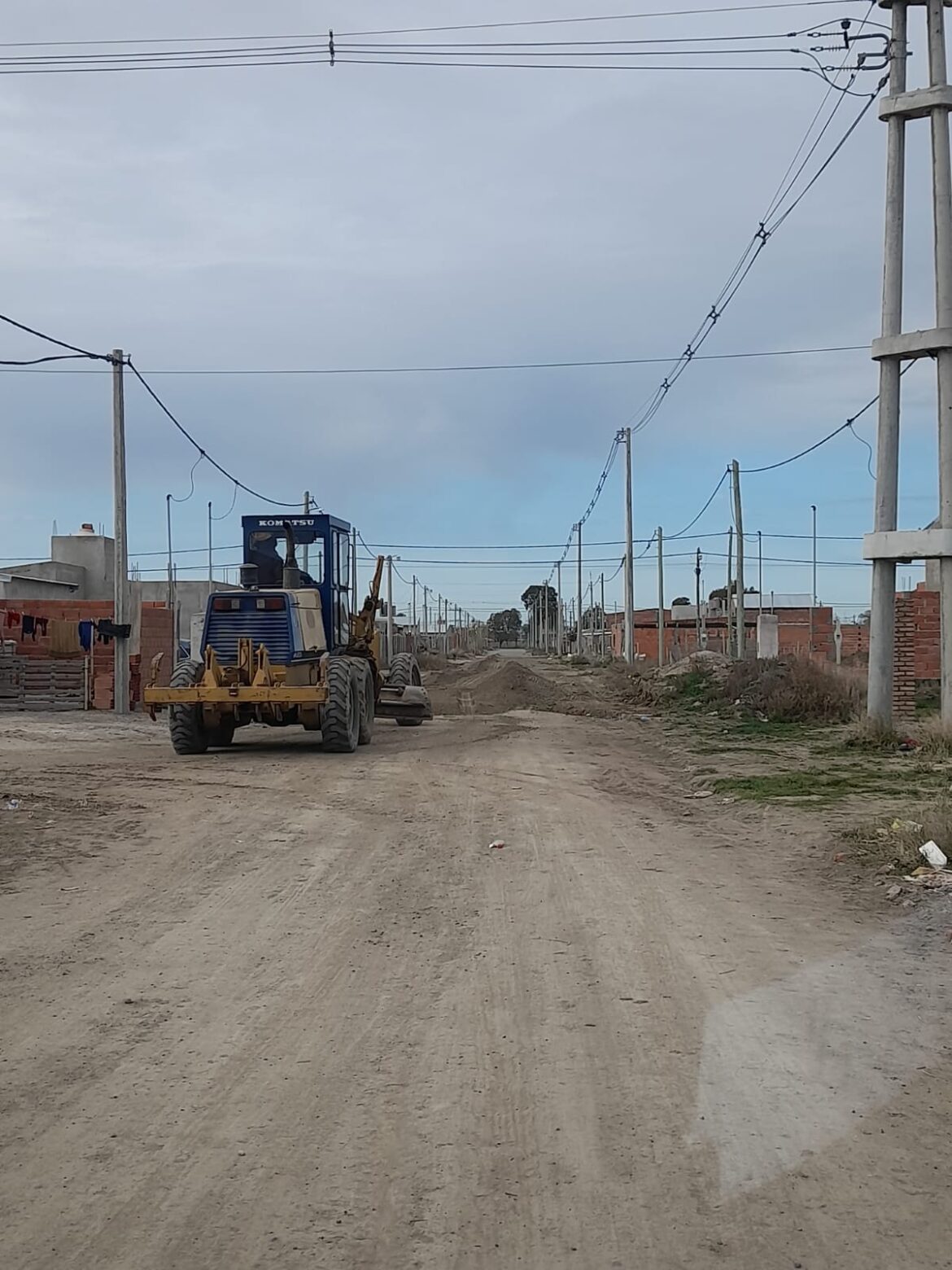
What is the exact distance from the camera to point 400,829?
1204 centimetres

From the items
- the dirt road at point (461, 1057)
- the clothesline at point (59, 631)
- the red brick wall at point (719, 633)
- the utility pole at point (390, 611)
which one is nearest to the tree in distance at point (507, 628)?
the red brick wall at point (719, 633)

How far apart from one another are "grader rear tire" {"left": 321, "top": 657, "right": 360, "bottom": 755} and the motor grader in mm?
12

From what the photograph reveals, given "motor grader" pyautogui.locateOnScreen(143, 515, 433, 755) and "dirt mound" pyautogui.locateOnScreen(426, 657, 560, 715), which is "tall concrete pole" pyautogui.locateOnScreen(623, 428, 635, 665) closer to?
"dirt mound" pyautogui.locateOnScreen(426, 657, 560, 715)

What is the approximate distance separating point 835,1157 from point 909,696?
20787mm

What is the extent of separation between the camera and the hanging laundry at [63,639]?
3238 cm

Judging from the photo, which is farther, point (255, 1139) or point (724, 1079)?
point (724, 1079)

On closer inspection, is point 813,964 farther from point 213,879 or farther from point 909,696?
point 909,696

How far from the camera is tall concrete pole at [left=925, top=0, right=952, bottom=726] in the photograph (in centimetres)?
1842

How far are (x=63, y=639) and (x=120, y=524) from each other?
6890 mm

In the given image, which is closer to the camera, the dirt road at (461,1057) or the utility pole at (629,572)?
the dirt road at (461,1057)

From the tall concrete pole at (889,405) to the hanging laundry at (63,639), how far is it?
20.1m

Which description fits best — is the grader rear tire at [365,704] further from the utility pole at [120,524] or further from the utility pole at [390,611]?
the utility pole at [390,611]

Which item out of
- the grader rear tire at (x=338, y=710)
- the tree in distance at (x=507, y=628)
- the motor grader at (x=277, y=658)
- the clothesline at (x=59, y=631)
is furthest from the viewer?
the tree in distance at (x=507, y=628)

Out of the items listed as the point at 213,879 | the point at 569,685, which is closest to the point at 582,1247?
the point at 213,879
